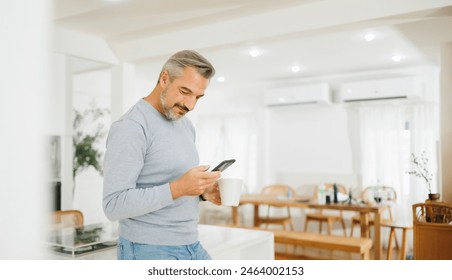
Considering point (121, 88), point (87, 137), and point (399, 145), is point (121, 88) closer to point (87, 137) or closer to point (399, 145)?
point (87, 137)

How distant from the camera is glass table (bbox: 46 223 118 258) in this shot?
1.39 metres

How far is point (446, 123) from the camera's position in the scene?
2740 mm

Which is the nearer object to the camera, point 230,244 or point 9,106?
point 9,106

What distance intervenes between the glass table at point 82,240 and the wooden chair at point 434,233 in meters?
1.79

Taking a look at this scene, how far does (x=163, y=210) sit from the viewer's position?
1.02 metres

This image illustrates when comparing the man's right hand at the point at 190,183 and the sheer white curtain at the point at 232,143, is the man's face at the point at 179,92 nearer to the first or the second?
the man's right hand at the point at 190,183

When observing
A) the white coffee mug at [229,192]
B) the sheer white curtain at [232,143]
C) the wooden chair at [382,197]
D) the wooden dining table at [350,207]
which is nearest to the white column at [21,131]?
the white coffee mug at [229,192]

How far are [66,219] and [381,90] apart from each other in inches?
140

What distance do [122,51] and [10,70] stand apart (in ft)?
10.4

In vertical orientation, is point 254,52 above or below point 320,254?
above

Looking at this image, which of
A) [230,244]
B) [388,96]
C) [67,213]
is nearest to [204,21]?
[67,213]

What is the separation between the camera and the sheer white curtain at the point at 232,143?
5.66 meters

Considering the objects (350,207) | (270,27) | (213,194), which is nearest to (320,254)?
(350,207)

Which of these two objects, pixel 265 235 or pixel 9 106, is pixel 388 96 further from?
pixel 9 106
